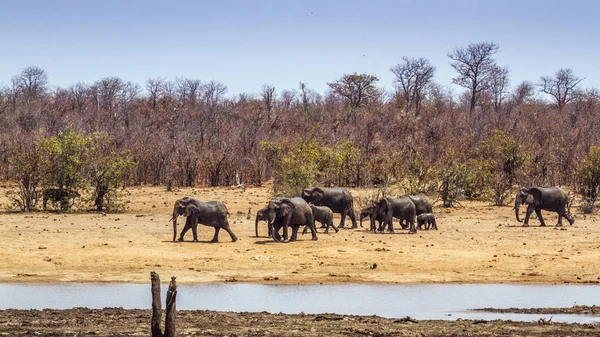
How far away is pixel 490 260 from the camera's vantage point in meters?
23.6

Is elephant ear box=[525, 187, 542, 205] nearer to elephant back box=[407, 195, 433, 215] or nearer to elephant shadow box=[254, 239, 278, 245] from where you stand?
elephant back box=[407, 195, 433, 215]

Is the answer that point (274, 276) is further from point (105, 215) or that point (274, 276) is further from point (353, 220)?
point (105, 215)

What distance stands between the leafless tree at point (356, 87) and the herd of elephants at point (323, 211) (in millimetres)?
51954

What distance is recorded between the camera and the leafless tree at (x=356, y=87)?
83.2m

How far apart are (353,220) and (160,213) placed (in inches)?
290

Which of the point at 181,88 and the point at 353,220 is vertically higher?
the point at 181,88

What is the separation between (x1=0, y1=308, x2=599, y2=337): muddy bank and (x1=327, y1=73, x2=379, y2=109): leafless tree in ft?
222

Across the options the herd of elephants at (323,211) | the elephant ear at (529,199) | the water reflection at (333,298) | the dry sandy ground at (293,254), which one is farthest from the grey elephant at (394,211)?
the water reflection at (333,298)

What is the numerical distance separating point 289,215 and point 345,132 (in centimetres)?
3661

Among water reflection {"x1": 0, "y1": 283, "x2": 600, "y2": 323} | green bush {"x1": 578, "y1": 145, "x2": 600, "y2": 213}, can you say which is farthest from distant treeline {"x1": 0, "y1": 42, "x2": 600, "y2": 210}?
water reflection {"x1": 0, "y1": 283, "x2": 600, "y2": 323}

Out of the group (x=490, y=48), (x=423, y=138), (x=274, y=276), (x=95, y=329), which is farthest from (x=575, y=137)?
(x=95, y=329)

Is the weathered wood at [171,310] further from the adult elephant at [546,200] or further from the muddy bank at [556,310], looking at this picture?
the adult elephant at [546,200]

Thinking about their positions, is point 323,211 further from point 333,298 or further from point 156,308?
point 156,308

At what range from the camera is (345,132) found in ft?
204
